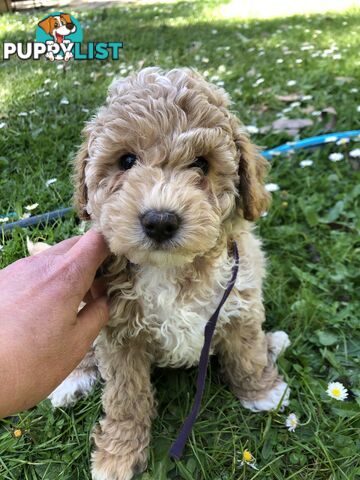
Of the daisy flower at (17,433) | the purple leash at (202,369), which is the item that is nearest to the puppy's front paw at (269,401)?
the purple leash at (202,369)

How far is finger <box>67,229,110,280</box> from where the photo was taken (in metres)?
1.82

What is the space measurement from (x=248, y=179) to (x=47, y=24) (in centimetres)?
→ 651

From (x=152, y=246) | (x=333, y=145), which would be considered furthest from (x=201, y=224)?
(x=333, y=145)

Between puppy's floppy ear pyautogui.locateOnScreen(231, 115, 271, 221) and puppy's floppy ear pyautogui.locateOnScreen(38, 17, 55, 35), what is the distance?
5947mm

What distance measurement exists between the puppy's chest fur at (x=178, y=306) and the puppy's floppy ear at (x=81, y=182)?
1.34 ft

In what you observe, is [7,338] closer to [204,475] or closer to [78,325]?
[78,325]

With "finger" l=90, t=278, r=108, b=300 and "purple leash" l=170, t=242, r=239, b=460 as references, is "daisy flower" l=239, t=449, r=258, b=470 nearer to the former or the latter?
"purple leash" l=170, t=242, r=239, b=460

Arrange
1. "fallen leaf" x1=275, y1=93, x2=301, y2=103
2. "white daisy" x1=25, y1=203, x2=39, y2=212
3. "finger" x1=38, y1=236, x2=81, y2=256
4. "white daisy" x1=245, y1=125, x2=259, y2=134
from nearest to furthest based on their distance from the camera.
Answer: "finger" x1=38, y1=236, x2=81, y2=256, "white daisy" x1=25, y1=203, x2=39, y2=212, "white daisy" x1=245, y1=125, x2=259, y2=134, "fallen leaf" x1=275, y1=93, x2=301, y2=103

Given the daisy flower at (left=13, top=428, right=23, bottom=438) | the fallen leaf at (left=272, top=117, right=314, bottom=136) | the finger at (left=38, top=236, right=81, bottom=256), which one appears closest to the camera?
the finger at (left=38, top=236, right=81, bottom=256)

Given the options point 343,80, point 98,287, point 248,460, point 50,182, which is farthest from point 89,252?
point 343,80

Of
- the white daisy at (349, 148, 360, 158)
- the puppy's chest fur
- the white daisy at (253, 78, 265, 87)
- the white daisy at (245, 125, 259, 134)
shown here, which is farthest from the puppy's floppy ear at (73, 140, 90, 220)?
the white daisy at (253, 78, 265, 87)

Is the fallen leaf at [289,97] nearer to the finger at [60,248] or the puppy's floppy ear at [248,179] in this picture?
the puppy's floppy ear at [248,179]

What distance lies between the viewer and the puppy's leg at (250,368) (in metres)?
2.37

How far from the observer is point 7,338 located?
4.98 feet
